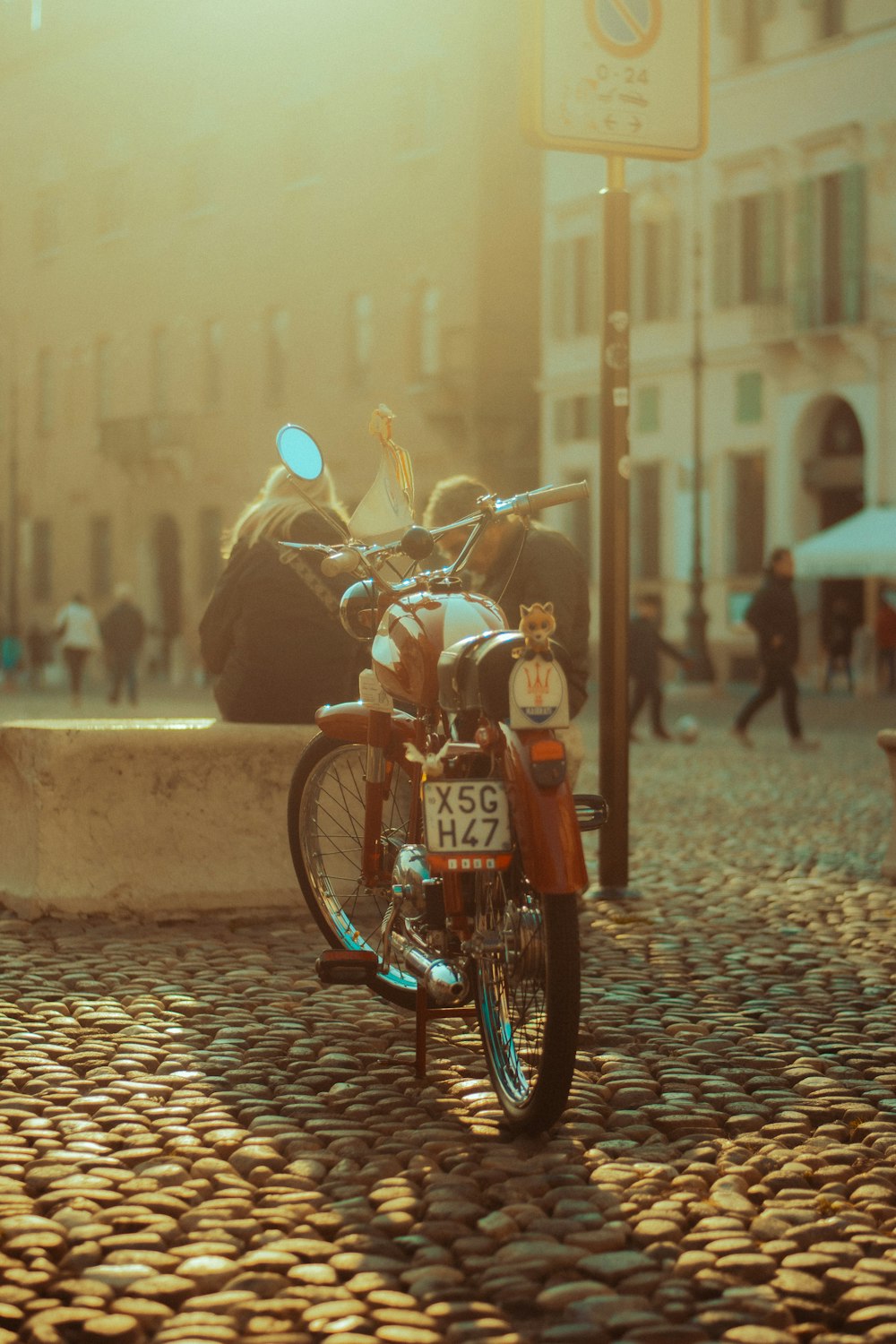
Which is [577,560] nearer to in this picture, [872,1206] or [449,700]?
[449,700]

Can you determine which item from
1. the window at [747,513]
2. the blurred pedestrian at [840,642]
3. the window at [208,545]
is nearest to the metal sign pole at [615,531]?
the blurred pedestrian at [840,642]

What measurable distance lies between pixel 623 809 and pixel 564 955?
396 centimetres

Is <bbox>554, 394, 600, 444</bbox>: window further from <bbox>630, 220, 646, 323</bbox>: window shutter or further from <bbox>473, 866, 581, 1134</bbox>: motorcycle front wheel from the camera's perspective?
<bbox>473, 866, 581, 1134</bbox>: motorcycle front wheel

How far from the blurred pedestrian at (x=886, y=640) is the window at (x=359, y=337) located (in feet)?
41.9

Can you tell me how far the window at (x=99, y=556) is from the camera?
49.4 meters

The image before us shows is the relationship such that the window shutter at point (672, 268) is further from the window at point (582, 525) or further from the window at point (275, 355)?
the window at point (275, 355)

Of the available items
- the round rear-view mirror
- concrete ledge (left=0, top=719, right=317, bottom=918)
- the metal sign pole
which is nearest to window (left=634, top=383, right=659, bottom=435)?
the metal sign pole

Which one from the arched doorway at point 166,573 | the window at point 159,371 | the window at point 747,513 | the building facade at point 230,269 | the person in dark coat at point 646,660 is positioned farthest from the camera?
the window at point 159,371

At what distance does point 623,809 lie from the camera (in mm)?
8273

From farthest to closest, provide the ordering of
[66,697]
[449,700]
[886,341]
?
[66,697], [886,341], [449,700]

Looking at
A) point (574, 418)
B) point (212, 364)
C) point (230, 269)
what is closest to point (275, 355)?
point (230, 269)

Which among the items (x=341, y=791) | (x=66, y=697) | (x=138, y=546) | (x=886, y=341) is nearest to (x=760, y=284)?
(x=886, y=341)

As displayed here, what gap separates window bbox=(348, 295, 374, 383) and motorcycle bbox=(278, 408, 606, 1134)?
3579cm

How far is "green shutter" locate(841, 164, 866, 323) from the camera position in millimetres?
32875
